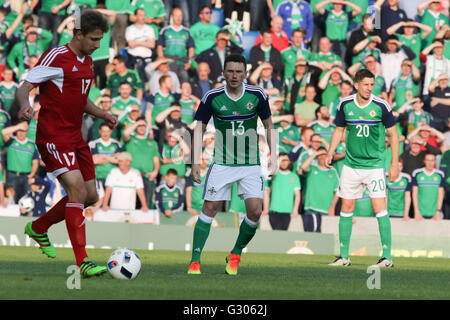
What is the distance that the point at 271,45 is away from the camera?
65.1ft

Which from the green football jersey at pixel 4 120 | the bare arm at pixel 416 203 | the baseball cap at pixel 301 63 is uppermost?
the baseball cap at pixel 301 63

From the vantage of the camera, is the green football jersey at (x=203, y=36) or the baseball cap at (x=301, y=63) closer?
the baseball cap at (x=301, y=63)

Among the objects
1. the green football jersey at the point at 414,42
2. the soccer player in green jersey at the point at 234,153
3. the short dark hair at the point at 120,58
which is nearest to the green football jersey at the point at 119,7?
the short dark hair at the point at 120,58

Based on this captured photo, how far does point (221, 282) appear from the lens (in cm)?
886

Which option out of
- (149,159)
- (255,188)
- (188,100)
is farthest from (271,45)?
(255,188)

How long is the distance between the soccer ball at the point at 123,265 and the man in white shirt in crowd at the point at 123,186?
8139 mm

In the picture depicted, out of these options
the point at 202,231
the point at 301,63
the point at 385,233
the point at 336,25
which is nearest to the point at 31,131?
the point at 301,63

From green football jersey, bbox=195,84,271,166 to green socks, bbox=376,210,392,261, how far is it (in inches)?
124

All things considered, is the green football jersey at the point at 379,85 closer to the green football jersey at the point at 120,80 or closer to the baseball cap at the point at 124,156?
the green football jersey at the point at 120,80

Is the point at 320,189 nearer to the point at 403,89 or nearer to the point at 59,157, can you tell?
the point at 403,89

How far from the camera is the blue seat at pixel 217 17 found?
20.4m

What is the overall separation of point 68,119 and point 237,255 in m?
2.52

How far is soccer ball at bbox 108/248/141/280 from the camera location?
8.81m
